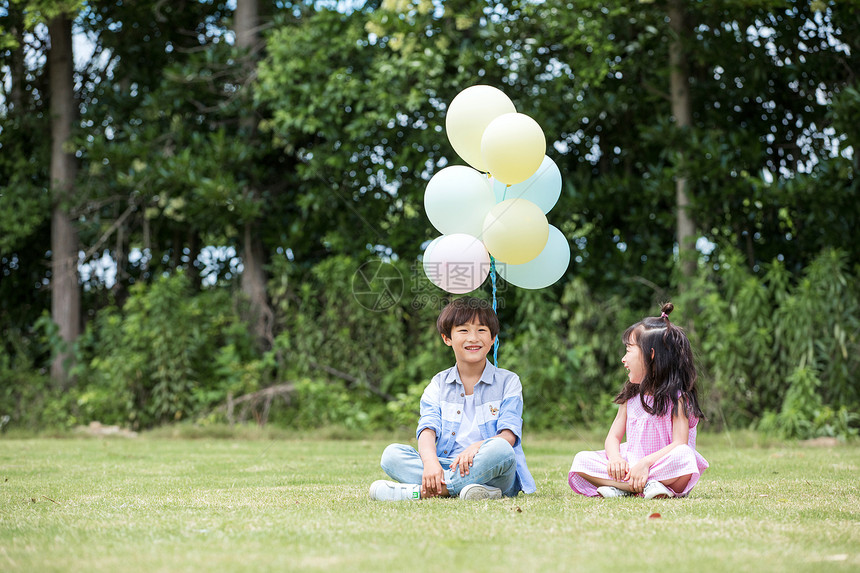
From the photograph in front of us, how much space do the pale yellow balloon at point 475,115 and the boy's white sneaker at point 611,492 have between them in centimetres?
171

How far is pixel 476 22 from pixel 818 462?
5.67m

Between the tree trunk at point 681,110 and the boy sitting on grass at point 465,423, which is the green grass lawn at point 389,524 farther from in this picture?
the tree trunk at point 681,110

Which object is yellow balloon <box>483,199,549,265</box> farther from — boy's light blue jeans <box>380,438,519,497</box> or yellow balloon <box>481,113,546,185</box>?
boy's light blue jeans <box>380,438,519,497</box>

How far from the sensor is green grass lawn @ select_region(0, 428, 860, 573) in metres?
2.22

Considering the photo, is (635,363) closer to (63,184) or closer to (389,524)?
(389,524)

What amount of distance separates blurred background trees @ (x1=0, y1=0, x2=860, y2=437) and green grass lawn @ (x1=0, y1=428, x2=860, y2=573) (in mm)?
3384

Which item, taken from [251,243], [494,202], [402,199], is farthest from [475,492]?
[251,243]

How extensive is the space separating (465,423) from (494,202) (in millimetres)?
1193

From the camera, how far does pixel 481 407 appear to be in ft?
12.7

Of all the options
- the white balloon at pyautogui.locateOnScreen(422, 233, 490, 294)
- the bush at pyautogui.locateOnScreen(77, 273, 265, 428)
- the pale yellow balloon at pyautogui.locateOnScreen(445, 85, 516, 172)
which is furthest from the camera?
the bush at pyautogui.locateOnScreen(77, 273, 265, 428)

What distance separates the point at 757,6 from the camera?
777cm

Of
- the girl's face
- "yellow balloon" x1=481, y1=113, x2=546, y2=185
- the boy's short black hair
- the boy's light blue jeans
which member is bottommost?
the boy's light blue jeans

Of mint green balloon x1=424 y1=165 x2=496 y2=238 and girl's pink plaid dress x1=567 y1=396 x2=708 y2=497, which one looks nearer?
girl's pink plaid dress x1=567 y1=396 x2=708 y2=497

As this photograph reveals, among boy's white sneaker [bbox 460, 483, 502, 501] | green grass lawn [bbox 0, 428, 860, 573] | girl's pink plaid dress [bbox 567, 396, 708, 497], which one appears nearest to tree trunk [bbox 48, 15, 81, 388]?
green grass lawn [bbox 0, 428, 860, 573]
